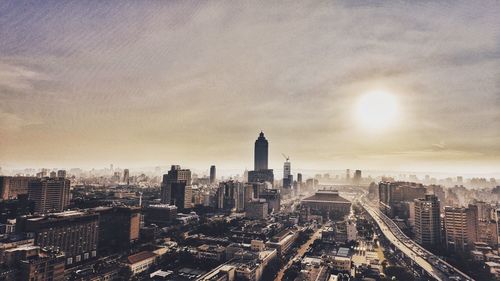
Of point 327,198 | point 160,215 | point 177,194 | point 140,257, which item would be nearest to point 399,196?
point 327,198

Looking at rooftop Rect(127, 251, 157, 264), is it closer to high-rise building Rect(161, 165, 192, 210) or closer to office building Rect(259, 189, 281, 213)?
high-rise building Rect(161, 165, 192, 210)

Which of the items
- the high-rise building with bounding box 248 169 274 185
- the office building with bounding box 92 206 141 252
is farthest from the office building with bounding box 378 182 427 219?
the high-rise building with bounding box 248 169 274 185

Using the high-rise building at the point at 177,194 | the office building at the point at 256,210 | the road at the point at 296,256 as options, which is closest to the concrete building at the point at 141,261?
the road at the point at 296,256

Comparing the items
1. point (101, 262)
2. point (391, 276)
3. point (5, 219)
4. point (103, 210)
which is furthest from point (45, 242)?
point (391, 276)

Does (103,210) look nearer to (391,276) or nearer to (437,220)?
(391,276)

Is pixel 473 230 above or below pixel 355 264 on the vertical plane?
above

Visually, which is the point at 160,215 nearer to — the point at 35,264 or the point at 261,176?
the point at 35,264

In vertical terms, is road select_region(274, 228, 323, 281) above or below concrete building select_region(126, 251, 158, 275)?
below

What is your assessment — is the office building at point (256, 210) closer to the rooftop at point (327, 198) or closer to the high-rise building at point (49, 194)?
the rooftop at point (327, 198)
